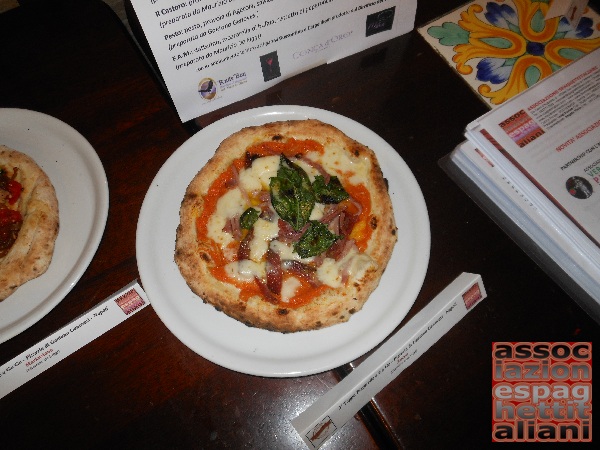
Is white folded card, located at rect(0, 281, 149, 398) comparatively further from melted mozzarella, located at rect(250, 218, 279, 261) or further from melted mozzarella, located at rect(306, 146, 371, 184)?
melted mozzarella, located at rect(306, 146, 371, 184)

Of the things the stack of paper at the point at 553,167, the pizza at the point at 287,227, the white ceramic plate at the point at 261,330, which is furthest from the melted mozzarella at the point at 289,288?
the stack of paper at the point at 553,167

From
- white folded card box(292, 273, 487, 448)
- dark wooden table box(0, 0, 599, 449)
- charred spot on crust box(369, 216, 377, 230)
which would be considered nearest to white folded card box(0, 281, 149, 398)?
dark wooden table box(0, 0, 599, 449)

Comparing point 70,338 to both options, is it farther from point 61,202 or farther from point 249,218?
point 249,218

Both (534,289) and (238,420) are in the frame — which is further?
(534,289)

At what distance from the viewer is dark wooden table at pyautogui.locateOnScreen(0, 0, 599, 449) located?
1.27 meters

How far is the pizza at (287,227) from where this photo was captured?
51.5 inches

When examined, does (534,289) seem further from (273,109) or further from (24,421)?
(24,421)

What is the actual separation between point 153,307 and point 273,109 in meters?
0.75

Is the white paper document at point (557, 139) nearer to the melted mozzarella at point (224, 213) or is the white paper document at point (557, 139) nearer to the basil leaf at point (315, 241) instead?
the basil leaf at point (315, 241)

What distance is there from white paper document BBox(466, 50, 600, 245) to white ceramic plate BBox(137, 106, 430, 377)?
0.29 m

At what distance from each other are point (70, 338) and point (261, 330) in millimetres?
526

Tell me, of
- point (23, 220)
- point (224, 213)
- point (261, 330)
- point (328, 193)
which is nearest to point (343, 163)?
point (328, 193)

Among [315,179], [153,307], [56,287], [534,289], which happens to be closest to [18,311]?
[56,287]

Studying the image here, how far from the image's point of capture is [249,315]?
1.29 meters
